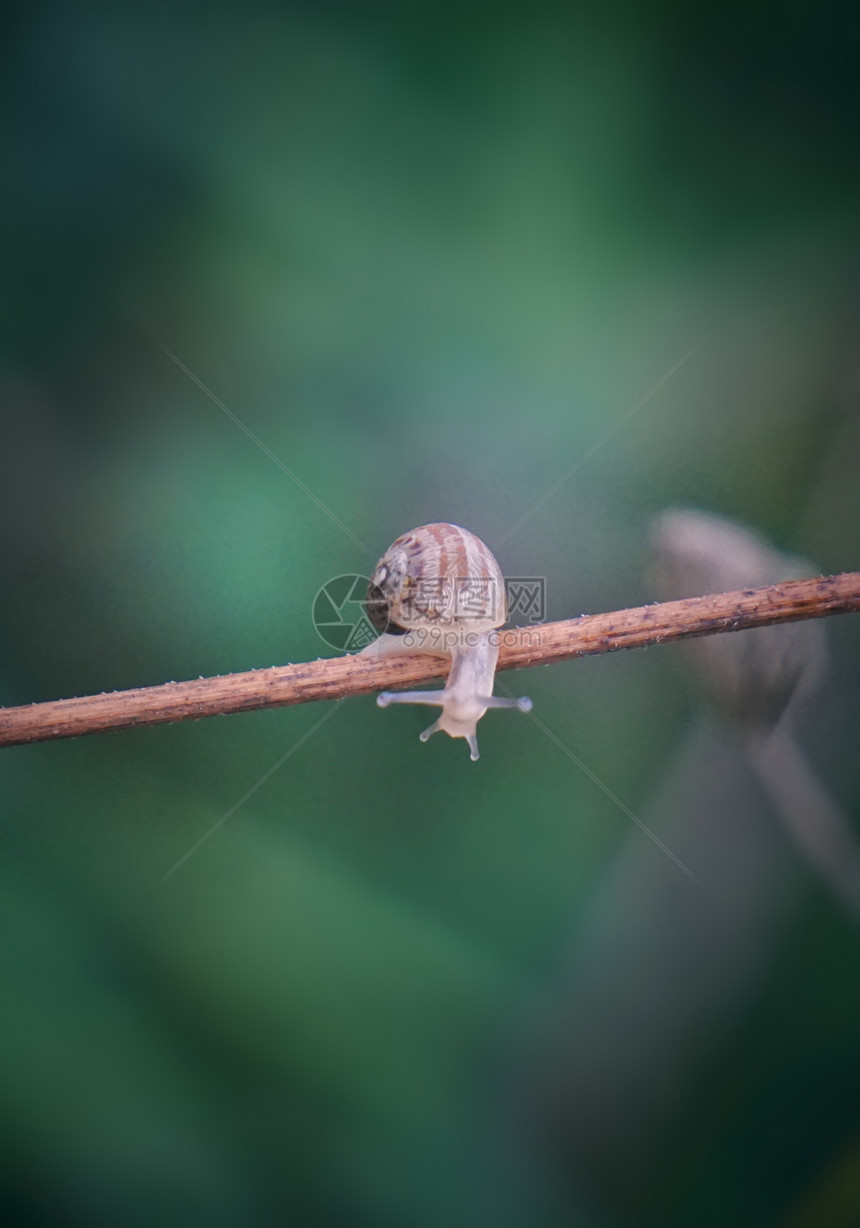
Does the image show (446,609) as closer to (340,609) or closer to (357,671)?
(357,671)

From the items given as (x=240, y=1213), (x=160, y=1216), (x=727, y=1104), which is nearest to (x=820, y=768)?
(x=727, y=1104)

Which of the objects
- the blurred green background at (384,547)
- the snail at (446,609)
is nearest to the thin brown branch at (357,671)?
the snail at (446,609)

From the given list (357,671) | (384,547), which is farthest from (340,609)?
(357,671)

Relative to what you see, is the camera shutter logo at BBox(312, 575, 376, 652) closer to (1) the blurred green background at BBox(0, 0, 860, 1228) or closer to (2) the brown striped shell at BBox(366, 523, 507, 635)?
(1) the blurred green background at BBox(0, 0, 860, 1228)

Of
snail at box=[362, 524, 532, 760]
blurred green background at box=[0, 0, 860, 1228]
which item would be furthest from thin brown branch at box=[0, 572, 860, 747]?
blurred green background at box=[0, 0, 860, 1228]

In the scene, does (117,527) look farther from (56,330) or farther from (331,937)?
(331,937)

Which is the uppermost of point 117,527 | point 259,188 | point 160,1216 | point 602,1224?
point 259,188
